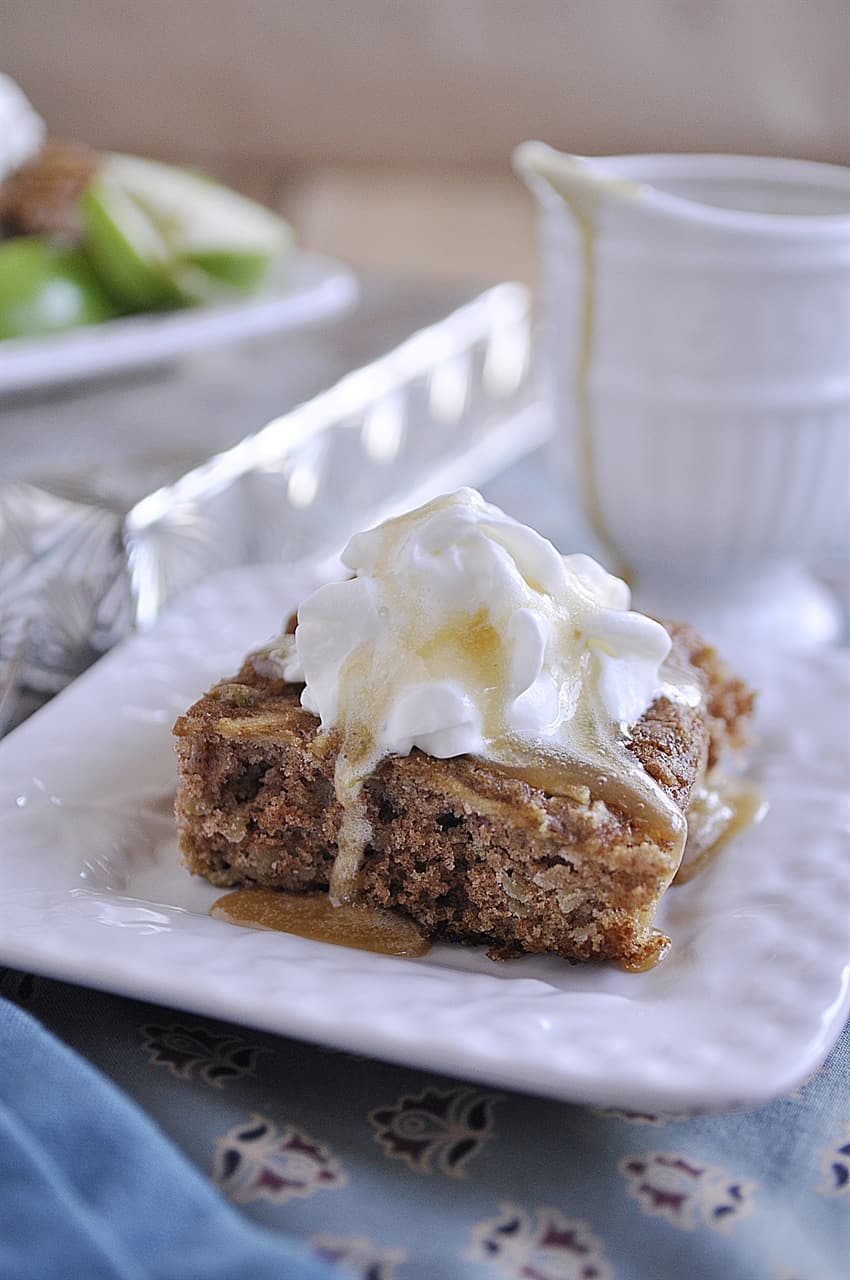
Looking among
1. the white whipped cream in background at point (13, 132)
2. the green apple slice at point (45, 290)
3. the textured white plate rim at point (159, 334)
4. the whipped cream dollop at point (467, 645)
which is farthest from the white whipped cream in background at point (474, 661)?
the white whipped cream in background at point (13, 132)

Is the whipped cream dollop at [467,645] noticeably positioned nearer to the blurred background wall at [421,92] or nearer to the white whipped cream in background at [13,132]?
the white whipped cream in background at [13,132]

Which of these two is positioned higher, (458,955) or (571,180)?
(571,180)

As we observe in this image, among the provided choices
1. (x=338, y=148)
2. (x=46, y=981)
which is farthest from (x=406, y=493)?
(x=338, y=148)

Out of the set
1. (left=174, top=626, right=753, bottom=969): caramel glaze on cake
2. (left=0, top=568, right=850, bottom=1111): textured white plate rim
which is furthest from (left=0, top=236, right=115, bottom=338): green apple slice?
(left=174, top=626, right=753, bottom=969): caramel glaze on cake

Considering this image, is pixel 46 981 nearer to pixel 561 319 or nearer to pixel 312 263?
pixel 561 319

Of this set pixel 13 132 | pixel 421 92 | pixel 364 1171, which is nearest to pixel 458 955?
pixel 364 1171

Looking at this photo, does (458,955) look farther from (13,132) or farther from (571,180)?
(13,132)

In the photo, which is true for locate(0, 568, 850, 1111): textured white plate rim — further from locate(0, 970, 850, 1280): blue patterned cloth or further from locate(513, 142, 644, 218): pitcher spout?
locate(513, 142, 644, 218): pitcher spout
